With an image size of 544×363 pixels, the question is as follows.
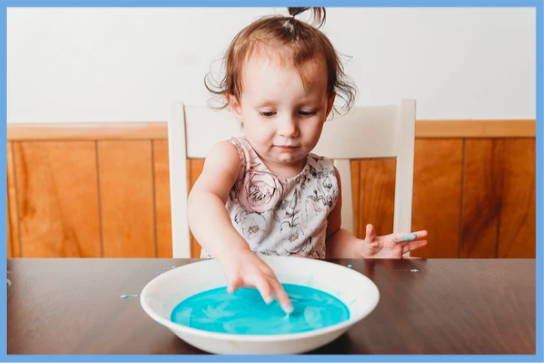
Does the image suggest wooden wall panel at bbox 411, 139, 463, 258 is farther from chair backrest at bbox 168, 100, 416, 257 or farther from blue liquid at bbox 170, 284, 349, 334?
blue liquid at bbox 170, 284, 349, 334

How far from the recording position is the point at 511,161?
4.82 feet

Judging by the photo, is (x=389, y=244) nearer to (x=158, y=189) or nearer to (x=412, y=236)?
(x=412, y=236)

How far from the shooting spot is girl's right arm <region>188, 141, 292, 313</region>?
1.58 ft

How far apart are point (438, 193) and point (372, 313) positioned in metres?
1.05

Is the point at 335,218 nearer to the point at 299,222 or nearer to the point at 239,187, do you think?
the point at 299,222

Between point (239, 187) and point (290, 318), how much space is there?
470mm

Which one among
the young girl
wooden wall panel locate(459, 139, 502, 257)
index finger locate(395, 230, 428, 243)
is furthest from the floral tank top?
wooden wall panel locate(459, 139, 502, 257)

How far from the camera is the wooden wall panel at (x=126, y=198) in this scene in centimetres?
147

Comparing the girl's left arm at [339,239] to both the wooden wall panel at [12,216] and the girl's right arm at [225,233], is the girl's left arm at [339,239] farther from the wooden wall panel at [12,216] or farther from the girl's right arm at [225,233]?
the wooden wall panel at [12,216]

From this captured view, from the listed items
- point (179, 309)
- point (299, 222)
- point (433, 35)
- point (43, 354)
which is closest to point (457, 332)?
point (179, 309)

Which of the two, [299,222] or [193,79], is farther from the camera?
[193,79]

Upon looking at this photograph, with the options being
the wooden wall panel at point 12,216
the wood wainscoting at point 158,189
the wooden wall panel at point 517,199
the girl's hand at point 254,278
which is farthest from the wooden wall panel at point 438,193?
the wooden wall panel at point 12,216

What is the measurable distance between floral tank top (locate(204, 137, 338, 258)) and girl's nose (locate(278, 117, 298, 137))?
0.14m

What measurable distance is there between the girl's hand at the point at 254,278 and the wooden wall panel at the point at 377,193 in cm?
102
